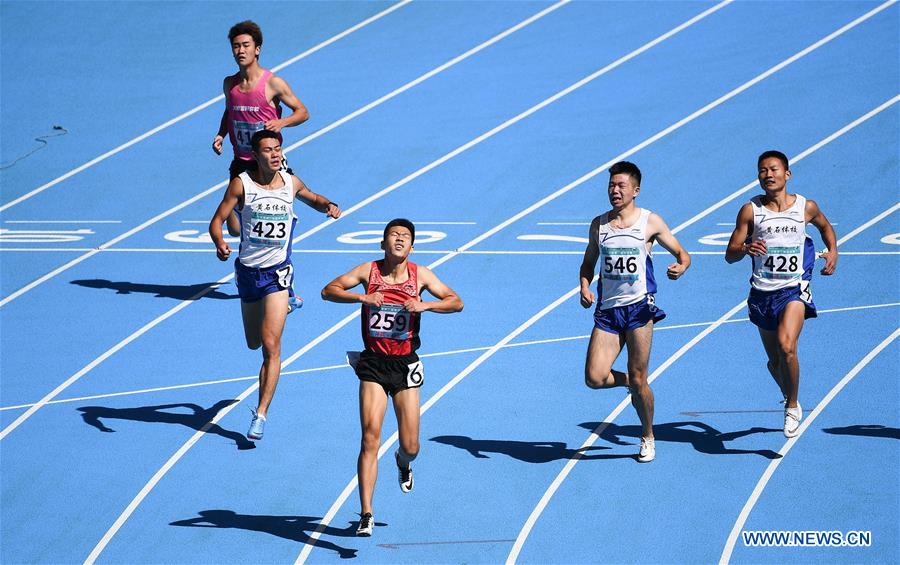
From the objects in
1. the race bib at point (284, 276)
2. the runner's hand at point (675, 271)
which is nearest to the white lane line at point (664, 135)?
the race bib at point (284, 276)

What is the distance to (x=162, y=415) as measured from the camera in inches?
397

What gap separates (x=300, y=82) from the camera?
1825 centimetres

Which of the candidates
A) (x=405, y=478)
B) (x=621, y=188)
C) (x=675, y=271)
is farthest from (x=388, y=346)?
(x=675, y=271)

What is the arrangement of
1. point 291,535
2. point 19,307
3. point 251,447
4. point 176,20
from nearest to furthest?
point 291,535 < point 251,447 < point 19,307 < point 176,20

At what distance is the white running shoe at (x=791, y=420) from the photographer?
29.4ft

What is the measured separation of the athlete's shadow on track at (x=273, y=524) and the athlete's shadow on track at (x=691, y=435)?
2081mm

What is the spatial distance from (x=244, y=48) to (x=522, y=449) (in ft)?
14.1

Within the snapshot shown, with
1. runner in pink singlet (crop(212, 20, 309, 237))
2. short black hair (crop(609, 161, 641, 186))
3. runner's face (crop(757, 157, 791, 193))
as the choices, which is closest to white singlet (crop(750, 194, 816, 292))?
runner's face (crop(757, 157, 791, 193))

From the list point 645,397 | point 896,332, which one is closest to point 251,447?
point 645,397

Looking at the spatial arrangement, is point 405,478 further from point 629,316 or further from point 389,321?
point 629,316

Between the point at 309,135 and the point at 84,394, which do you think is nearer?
the point at 84,394

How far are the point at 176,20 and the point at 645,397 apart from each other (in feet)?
45.2

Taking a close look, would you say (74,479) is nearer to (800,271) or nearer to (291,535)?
(291,535)

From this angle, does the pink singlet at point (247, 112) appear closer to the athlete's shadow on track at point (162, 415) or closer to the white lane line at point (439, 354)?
the white lane line at point (439, 354)
